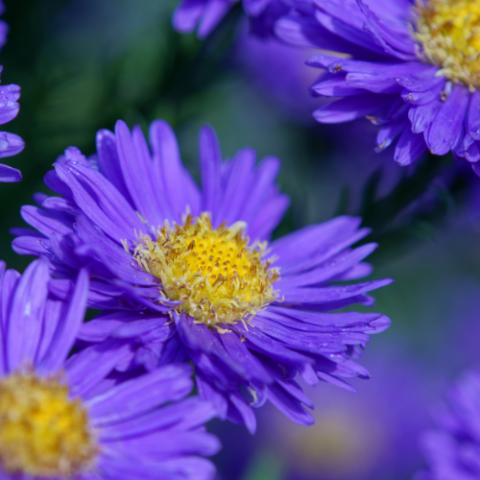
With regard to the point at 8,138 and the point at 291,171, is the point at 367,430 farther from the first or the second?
the point at 8,138

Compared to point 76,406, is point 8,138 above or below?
above

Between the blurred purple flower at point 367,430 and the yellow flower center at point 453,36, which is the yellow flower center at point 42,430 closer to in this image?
the yellow flower center at point 453,36

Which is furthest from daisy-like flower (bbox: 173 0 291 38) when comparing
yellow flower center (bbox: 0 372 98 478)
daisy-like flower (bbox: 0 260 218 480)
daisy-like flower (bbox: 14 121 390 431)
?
yellow flower center (bbox: 0 372 98 478)

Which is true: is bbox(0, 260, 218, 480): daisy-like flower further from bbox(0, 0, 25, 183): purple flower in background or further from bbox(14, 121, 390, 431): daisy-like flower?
bbox(0, 0, 25, 183): purple flower in background

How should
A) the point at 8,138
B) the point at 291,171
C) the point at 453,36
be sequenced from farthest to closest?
the point at 291,171
the point at 453,36
the point at 8,138

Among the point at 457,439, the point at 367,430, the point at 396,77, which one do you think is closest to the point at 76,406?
the point at 396,77

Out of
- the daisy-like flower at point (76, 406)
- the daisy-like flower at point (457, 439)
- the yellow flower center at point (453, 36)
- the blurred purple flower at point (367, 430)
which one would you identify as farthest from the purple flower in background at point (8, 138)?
the blurred purple flower at point (367, 430)
